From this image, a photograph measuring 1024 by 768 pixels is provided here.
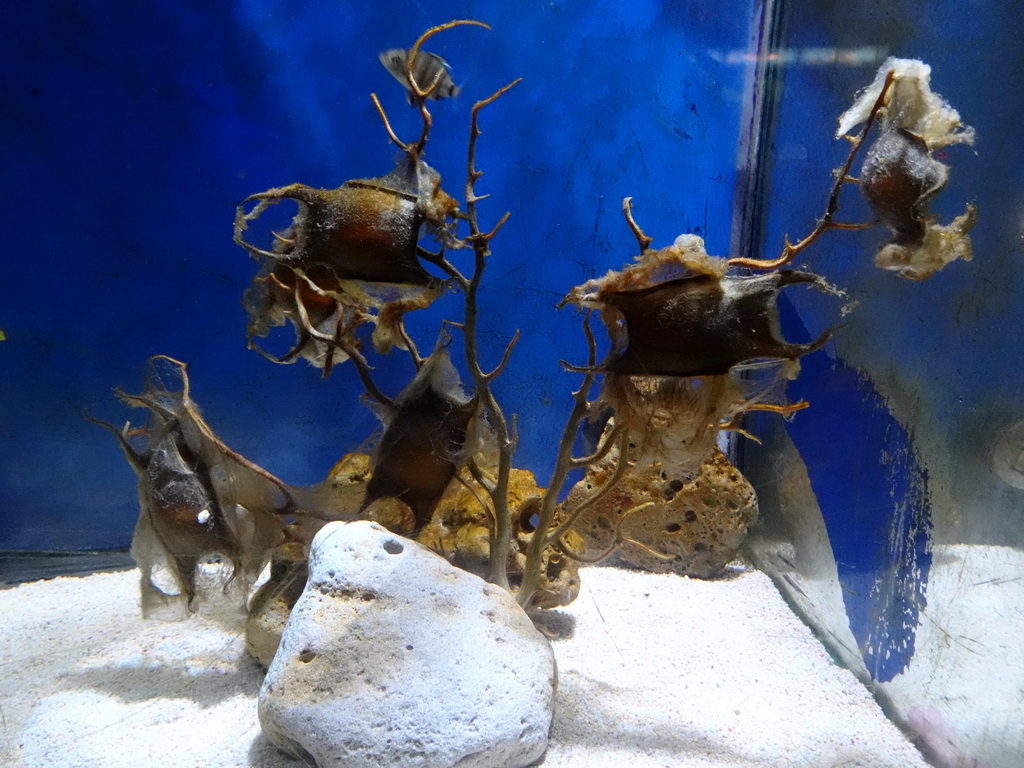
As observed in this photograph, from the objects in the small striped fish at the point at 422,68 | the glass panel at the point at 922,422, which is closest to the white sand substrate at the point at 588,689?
the glass panel at the point at 922,422

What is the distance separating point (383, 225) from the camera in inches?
87.4

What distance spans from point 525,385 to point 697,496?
1281 mm

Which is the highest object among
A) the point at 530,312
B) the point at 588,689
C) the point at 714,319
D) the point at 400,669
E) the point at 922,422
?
the point at 714,319

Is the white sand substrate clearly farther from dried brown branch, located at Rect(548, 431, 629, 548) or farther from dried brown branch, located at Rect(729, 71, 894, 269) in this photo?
dried brown branch, located at Rect(729, 71, 894, 269)

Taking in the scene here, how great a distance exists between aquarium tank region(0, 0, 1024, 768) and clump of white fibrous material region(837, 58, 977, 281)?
1 cm

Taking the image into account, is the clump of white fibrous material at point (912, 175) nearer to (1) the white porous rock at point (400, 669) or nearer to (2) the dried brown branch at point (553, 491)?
(2) the dried brown branch at point (553, 491)

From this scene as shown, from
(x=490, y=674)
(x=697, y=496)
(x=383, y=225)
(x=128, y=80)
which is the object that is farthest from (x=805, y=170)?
(x=128, y=80)

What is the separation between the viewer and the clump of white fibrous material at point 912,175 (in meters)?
1.94

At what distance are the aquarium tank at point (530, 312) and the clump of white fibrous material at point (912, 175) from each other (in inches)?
0.4

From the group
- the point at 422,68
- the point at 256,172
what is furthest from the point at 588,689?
the point at 256,172

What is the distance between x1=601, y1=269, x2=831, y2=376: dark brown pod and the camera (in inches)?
78.3

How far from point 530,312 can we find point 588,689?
2214 mm

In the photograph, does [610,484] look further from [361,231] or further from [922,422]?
[361,231]

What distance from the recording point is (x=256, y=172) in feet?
12.4
